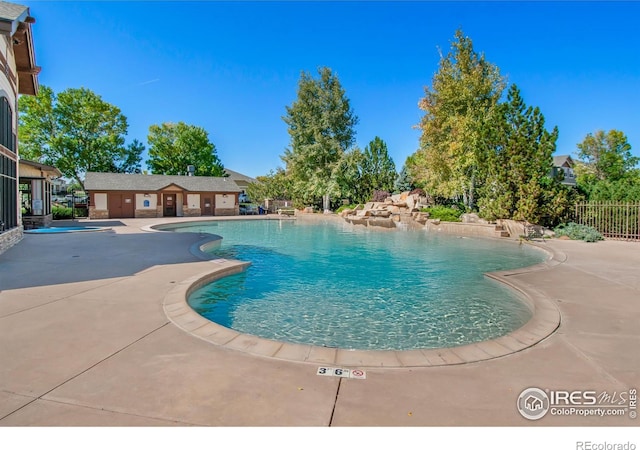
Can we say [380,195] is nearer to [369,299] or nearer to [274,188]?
[274,188]

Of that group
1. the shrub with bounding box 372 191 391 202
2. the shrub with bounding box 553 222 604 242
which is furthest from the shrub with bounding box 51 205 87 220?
the shrub with bounding box 553 222 604 242

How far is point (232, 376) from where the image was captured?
3.31 meters

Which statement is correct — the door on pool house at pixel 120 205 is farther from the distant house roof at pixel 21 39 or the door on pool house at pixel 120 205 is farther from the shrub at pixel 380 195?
the shrub at pixel 380 195

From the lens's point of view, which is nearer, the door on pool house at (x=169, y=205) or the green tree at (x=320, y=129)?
the door on pool house at (x=169, y=205)

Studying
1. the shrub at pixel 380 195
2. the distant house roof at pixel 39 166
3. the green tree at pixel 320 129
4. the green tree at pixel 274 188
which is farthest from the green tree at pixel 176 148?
the distant house roof at pixel 39 166

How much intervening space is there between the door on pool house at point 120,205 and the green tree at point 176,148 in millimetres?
14048

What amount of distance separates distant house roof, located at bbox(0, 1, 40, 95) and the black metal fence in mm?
22287

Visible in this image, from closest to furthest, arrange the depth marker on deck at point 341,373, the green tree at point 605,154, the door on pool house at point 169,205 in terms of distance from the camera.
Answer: the depth marker on deck at point 341,373
the door on pool house at point 169,205
the green tree at point 605,154

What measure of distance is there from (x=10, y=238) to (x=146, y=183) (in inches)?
911

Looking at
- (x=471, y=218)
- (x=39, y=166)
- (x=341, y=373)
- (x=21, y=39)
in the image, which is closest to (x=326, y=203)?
(x=471, y=218)

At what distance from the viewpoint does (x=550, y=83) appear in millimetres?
19766

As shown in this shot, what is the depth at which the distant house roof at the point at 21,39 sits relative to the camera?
8.77m

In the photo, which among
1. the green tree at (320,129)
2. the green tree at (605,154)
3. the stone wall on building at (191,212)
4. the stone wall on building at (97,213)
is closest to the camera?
the stone wall on building at (97,213)
